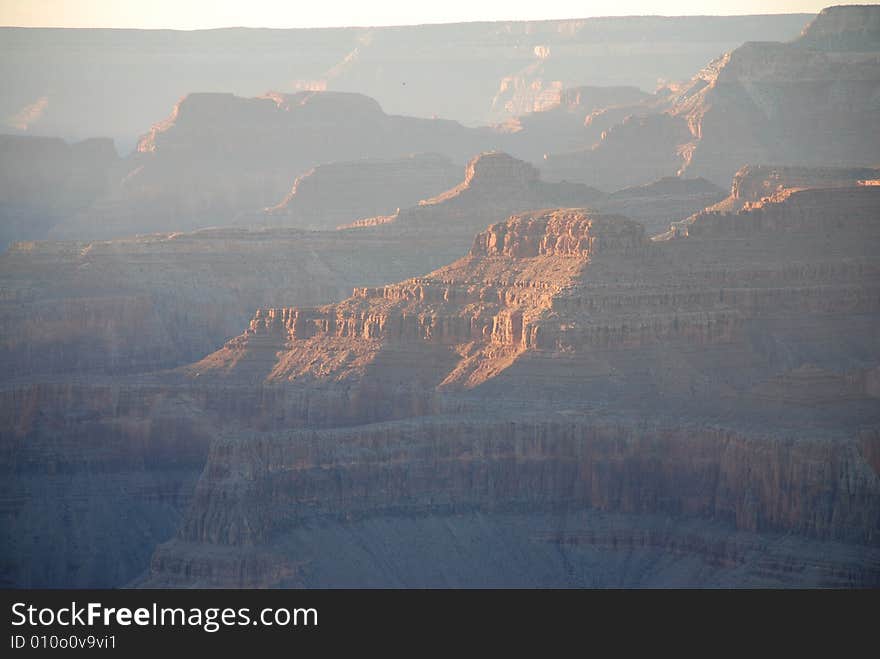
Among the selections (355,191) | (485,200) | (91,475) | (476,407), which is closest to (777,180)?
(485,200)

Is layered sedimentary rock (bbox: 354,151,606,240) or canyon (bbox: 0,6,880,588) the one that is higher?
layered sedimentary rock (bbox: 354,151,606,240)

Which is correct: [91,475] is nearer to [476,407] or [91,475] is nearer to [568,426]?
[476,407]

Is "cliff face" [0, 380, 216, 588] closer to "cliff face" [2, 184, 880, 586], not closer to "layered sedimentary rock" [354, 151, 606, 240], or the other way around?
"cliff face" [2, 184, 880, 586]

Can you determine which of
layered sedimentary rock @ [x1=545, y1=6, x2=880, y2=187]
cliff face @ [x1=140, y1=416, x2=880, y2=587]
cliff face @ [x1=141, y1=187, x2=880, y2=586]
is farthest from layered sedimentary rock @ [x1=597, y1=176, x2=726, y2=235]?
cliff face @ [x1=140, y1=416, x2=880, y2=587]

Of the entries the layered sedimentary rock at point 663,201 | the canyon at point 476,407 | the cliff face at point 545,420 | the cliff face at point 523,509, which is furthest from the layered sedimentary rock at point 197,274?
the cliff face at point 523,509

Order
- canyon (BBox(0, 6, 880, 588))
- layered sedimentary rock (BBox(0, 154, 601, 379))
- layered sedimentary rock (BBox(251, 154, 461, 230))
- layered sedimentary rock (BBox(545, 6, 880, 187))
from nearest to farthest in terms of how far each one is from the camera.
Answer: canyon (BBox(0, 6, 880, 588)) < layered sedimentary rock (BBox(0, 154, 601, 379)) < layered sedimentary rock (BBox(545, 6, 880, 187)) < layered sedimentary rock (BBox(251, 154, 461, 230))

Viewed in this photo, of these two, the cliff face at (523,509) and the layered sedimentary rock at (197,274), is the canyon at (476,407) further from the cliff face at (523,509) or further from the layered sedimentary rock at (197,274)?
the layered sedimentary rock at (197,274)
